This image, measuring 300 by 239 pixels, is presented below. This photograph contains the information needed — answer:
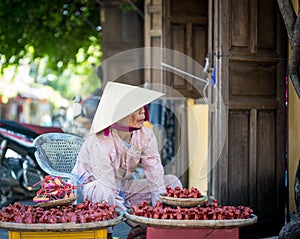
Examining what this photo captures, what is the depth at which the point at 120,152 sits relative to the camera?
239 inches

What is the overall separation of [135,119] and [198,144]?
2674 millimetres

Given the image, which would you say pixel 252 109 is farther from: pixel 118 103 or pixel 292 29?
pixel 118 103

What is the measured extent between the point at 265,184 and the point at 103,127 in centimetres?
164

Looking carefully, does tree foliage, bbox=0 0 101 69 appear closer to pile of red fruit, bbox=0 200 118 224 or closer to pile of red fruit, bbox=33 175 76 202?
pile of red fruit, bbox=33 175 76 202

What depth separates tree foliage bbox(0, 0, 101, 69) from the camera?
13.0m

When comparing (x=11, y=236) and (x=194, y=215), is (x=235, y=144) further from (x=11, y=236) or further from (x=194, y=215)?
(x=11, y=236)

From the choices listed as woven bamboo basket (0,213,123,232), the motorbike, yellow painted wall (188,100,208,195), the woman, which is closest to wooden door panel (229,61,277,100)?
the woman

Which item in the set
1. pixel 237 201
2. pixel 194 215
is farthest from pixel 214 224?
pixel 237 201

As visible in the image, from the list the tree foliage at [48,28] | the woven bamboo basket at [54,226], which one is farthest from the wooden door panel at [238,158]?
the tree foliage at [48,28]

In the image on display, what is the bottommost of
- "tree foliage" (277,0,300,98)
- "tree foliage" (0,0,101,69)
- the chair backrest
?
the chair backrest

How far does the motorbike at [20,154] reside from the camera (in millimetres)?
9016

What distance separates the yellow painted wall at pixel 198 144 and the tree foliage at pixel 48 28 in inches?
190

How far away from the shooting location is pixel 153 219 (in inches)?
195

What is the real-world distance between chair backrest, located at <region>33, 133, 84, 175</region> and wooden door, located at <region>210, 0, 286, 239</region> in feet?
3.83
